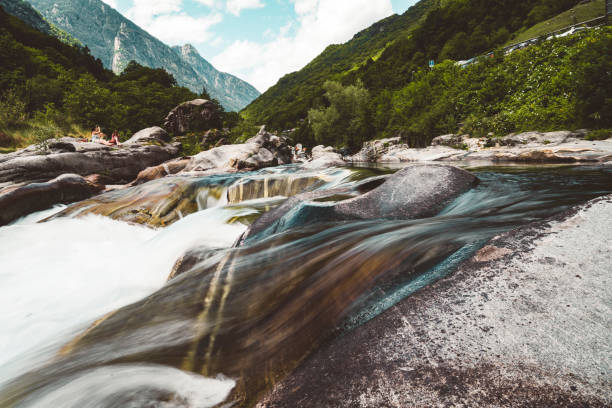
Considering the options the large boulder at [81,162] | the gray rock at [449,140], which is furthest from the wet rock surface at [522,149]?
the large boulder at [81,162]

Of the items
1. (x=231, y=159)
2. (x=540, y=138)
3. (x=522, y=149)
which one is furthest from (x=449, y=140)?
(x=231, y=159)

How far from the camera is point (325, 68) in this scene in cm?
12738

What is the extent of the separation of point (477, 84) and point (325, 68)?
4871 inches

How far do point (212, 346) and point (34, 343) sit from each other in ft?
8.79

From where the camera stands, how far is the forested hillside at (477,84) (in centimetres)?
1088

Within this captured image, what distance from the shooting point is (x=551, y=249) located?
4.62 feet

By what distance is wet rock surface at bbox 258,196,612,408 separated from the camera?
842 millimetres

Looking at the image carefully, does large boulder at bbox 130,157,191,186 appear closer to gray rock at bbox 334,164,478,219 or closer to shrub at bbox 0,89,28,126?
shrub at bbox 0,89,28,126

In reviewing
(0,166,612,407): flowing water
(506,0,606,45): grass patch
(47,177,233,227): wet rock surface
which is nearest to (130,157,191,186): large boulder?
(47,177,233,227): wet rock surface

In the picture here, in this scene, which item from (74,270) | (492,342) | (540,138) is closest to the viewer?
(492,342)

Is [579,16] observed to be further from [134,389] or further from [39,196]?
[39,196]

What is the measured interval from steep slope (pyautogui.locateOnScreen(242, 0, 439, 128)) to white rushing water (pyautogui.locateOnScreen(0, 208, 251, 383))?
274 ft

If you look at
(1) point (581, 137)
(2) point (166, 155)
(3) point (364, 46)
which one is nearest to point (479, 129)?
Answer: (1) point (581, 137)

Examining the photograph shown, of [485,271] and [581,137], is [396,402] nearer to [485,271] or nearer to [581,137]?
[485,271]
